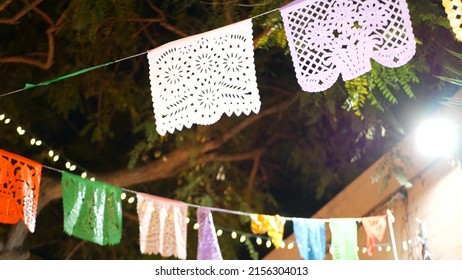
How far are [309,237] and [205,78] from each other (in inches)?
58.8

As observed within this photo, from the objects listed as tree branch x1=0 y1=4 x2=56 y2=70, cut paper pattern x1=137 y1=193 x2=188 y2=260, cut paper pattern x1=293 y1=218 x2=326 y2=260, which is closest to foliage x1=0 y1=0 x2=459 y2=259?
tree branch x1=0 y1=4 x2=56 y2=70

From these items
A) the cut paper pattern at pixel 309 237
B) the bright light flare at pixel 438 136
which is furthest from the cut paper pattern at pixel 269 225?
the bright light flare at pixel 438 136

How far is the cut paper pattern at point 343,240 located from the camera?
13.8 feet

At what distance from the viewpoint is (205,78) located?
128 inches

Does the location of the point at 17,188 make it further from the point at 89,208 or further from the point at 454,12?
the point at 454,12

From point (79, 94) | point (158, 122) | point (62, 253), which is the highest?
point (158, 122)

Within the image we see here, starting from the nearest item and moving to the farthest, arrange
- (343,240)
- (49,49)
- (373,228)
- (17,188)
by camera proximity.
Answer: (17,188) → (343,240) → (373,228) → (49,49)

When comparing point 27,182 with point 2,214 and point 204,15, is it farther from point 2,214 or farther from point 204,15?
point 204,15

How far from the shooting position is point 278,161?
660 centimetres

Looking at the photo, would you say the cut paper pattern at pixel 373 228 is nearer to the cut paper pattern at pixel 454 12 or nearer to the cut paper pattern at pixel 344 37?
the cut paper pattern at pixel 344 37

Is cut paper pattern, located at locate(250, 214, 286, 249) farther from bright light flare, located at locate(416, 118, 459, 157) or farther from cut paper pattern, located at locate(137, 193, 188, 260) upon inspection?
bright light flare, located at locate(416, 118, 459, 157)

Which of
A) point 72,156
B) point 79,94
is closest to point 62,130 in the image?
point 72,156

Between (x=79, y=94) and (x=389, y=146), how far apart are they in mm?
2491

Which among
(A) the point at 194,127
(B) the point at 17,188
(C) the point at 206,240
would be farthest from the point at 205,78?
(A) the point at 194,127
